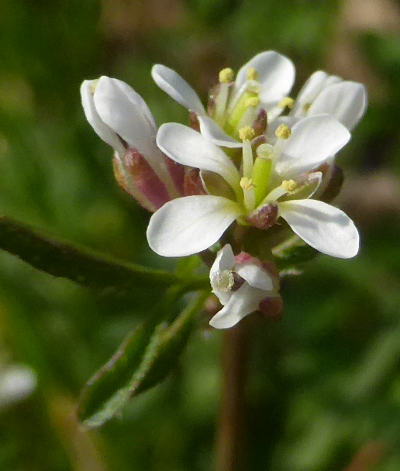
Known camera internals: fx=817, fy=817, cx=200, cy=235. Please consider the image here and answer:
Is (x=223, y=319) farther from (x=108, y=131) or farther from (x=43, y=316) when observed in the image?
(x=43, y=316)

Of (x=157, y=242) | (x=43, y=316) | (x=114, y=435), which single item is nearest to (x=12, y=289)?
(x=43, y=316)

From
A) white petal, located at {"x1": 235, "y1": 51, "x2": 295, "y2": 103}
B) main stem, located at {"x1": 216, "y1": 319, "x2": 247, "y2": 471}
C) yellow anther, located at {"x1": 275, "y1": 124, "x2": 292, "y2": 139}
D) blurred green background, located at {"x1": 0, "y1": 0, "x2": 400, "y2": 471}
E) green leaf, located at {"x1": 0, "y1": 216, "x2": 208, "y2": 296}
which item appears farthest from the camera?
blurred green background, located at {"x1": 0, "y1": 0, "x2": 400, "y2": 471}

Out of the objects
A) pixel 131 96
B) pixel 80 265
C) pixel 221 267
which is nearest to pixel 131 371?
pixel 80 265

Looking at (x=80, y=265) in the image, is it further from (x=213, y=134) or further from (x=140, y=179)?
(x=213, y=134)

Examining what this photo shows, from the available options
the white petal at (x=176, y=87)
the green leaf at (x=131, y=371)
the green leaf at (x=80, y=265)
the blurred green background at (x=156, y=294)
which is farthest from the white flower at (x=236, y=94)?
the blurred green background at (x=156, y=294)

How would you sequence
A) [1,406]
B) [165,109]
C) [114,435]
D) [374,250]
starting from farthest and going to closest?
[165,109], [374,250], [114,435], [1,406]

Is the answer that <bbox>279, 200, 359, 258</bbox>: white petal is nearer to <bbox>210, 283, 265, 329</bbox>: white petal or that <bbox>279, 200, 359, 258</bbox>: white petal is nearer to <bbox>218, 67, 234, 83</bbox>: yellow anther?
<bbox>210, 283, 265, 329</bbox>: white petal

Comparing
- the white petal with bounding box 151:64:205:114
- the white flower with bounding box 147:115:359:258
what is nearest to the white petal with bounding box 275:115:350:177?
the white flower with bounding box 147:115:359:258
